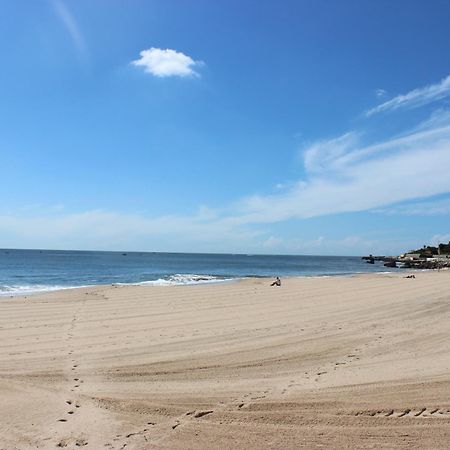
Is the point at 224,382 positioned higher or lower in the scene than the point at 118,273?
higher

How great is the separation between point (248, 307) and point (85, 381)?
11.2 m

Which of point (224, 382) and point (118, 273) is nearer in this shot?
point (224, 382)

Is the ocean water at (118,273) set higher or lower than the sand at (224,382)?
lower

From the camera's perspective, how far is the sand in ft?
18.2

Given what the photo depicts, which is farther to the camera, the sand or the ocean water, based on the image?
the ocean water

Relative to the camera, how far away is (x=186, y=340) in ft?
37.2

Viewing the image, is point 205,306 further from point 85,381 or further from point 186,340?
point 85,381

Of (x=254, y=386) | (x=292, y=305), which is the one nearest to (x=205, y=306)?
(x=292, y=305)

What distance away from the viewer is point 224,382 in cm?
779

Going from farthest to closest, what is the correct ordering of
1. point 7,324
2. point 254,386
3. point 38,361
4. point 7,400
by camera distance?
point 7,324, point 38,361, point 254,386, point 7,400

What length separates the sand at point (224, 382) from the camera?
554 centimetres

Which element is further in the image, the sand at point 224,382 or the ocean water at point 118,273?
the ocean water at point 118,273

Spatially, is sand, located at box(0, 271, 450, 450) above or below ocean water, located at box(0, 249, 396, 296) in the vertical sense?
above

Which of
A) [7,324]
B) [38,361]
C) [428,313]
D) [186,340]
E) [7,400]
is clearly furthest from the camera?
[428,313]
